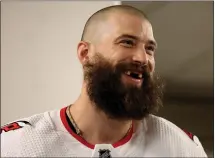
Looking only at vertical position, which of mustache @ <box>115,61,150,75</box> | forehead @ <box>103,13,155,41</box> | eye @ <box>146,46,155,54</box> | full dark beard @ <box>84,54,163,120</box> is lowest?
full dark beard @ <box>84,54,163,120</box>

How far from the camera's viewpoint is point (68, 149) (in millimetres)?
657

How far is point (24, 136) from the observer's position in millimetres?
652

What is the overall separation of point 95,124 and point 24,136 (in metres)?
0.16

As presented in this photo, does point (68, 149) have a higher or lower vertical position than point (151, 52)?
lower

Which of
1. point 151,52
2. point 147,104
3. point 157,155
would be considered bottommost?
point 157,155

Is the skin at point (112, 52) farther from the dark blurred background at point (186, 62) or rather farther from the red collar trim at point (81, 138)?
the dark blurred background at point (186, 62)

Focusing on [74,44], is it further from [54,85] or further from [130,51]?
[130,51]

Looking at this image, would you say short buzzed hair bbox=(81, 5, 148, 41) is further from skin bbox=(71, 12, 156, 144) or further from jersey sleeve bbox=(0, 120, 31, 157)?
jersey sleeve bbox=(0, 120, 31, 157)

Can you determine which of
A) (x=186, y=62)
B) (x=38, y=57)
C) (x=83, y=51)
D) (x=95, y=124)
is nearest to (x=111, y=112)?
(x=95, y=124)

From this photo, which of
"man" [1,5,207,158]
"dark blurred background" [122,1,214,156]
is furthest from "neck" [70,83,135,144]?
"dark blurred background" [122,1,214,156]

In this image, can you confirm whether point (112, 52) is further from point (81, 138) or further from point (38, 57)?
point (38, 57)

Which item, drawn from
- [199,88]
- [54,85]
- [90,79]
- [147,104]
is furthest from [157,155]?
[199,88]

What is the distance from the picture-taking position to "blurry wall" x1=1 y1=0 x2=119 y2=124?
929 millimetres

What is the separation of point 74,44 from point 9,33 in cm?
21
